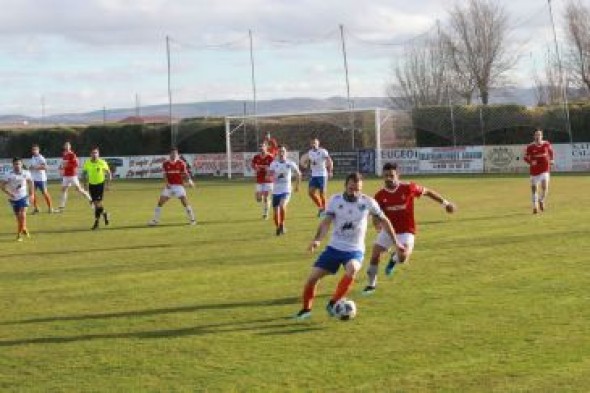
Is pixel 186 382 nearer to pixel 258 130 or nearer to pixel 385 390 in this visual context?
pixel 385 390

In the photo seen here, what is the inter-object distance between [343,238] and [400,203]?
209 cm

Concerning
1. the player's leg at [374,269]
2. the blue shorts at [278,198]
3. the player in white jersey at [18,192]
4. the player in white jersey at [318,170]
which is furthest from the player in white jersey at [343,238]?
the player in white jersey at [318,170]

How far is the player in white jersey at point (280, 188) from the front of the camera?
1973 centimetres

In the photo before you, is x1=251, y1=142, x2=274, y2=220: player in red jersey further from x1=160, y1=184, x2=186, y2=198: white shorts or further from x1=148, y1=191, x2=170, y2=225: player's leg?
x1=148, y1=191, x2=170, y2=225: player's leg

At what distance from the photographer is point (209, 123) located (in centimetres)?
5559

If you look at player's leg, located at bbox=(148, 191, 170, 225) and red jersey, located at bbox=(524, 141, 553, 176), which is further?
red jersey, located at bbox=(524, 141, 553, 176)

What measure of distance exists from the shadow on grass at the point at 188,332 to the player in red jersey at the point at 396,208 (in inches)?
87.1

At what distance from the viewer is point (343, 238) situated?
34.9 ft

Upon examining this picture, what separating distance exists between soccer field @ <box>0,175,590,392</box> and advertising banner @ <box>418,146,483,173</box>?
79.3ft

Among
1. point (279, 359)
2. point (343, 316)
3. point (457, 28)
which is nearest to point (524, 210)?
point (343, 316)

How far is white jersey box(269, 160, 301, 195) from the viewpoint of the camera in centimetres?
2041

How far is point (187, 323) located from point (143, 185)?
34.2m

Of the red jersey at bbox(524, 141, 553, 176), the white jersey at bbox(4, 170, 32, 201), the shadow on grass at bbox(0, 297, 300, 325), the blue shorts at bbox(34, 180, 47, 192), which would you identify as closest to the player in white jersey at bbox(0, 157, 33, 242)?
the white jersey at bbox(4, 170, 32, 201)

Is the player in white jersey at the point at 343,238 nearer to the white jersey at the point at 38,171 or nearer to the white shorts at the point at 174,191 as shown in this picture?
the white shorts at the point at 174,191
